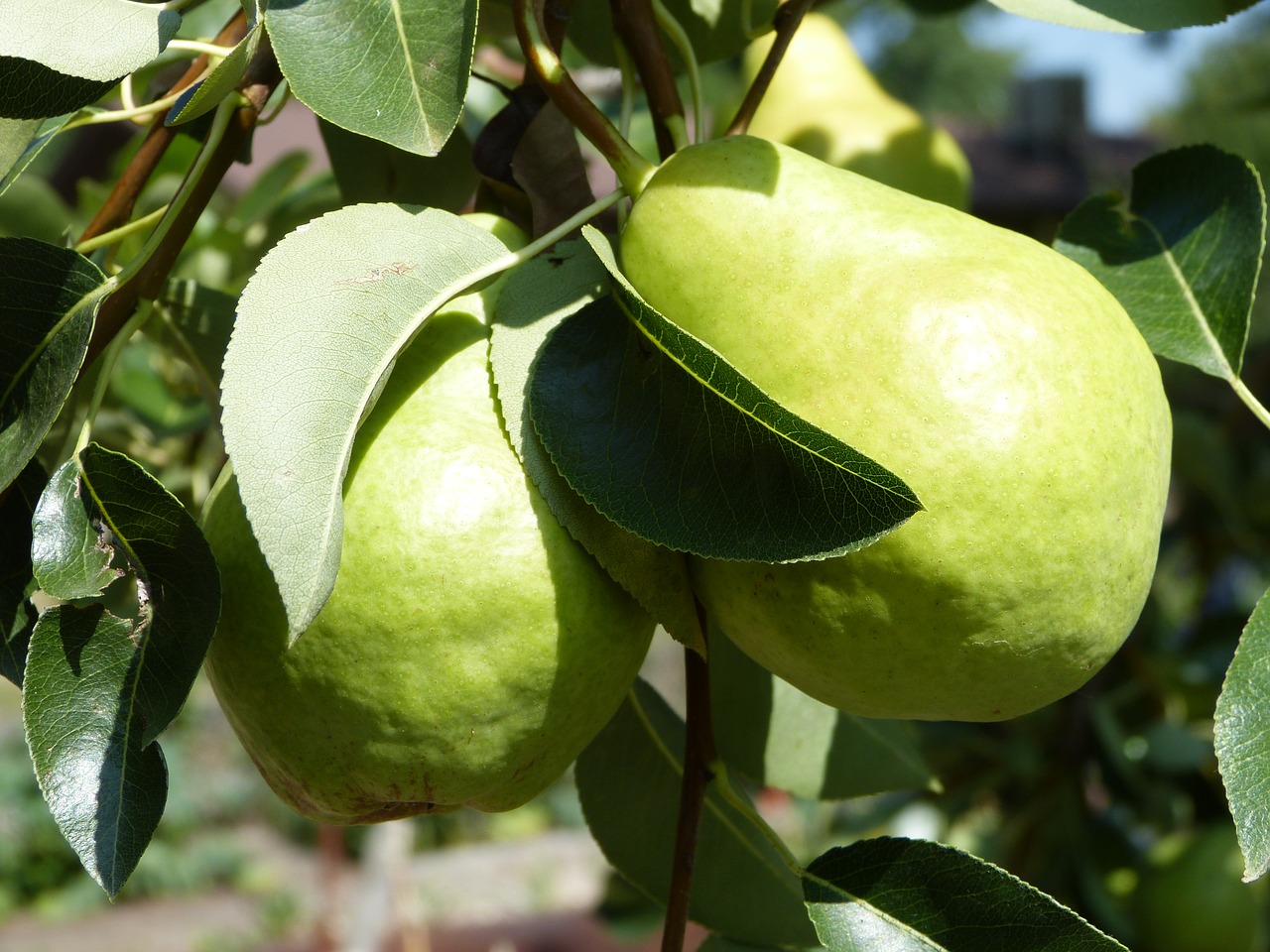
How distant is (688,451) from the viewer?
24.2 inches

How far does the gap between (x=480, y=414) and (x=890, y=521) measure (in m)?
0.24

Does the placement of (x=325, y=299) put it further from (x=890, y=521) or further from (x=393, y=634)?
(x=890, y=521)

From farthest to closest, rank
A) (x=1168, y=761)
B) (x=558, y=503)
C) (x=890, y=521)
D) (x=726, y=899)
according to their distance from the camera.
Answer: (x=1168, y=761) < (x=726, y=899) < (x=558, y=503) < (x=890, y=521)

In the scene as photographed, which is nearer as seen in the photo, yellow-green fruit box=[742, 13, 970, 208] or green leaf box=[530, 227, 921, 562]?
green leaf box=[530, 227, 921, 562]

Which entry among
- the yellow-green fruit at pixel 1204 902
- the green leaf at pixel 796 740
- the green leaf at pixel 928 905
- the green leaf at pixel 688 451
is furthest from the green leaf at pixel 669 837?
the yellow-green fruit at pixel 1204 902

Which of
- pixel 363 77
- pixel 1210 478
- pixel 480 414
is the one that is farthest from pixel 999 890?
pixel 1210 478

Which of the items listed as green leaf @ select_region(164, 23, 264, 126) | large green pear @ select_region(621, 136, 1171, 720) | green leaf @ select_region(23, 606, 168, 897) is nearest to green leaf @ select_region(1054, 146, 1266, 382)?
large green pear @ select_region(621, 136, 1171, 720)

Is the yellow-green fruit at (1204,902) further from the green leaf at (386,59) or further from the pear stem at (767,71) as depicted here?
the green leaf at (386,59)

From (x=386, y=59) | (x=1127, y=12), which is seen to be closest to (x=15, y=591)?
(x=386, y=59)

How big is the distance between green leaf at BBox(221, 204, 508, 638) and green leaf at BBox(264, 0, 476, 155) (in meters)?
0.06

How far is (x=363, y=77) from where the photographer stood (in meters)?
0.61

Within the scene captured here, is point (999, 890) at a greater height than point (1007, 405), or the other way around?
point (1007, 405)

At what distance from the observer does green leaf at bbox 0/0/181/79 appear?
0.60 metres

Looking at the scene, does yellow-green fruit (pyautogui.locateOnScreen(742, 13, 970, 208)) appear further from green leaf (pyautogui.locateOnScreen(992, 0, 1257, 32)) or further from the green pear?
the green pear
